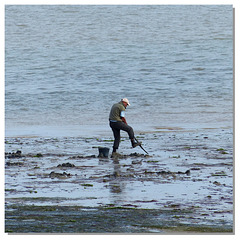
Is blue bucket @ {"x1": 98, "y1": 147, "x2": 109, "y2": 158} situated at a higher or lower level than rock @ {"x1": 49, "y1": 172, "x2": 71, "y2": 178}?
higher

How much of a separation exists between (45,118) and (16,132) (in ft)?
20.9

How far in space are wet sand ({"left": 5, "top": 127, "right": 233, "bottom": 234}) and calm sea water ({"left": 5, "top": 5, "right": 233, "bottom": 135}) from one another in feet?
47.5

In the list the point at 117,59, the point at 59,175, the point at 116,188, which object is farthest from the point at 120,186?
the point at 117,59

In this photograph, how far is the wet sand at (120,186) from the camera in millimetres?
9211

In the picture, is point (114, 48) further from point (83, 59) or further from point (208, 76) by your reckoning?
point (208, 76)

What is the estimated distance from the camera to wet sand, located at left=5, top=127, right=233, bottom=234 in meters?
9.21

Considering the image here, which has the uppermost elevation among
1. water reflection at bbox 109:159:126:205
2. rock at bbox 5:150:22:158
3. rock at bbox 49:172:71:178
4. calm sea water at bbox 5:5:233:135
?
calm sea water at bbox 5:5:233:135

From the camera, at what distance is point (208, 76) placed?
52.1m

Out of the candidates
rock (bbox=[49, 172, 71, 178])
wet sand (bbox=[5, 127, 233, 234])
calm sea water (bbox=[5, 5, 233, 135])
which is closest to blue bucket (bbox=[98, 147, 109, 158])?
wet sand (bbox=[5, 127, 233, 234])

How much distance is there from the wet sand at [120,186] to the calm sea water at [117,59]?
14.5 metres

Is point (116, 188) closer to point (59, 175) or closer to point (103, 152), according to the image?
point (59, 175)

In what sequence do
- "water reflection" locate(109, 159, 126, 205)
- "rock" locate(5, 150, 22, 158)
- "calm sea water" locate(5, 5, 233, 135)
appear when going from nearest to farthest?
1. "water reflection" locate(109, 159, 126, 205)
2. "rock" locate(5, 150, 22, 158)
3. "calm sea water" locate(5, 5, 233, 135)

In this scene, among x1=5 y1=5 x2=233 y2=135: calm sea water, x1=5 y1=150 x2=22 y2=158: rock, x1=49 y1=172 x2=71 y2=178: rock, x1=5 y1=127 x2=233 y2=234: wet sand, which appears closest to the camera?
x1=5 y1=127 x2=233 y2=234: wet sand

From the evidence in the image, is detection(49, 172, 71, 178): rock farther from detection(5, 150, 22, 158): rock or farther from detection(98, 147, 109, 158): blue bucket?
detection(5, 150, 22, 158): rock
